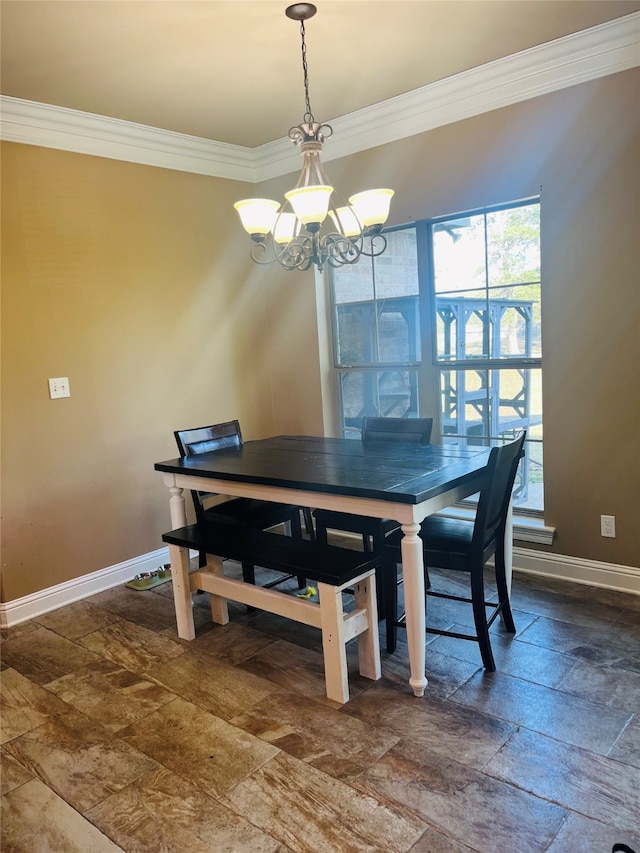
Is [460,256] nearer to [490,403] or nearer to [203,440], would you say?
[490,403]

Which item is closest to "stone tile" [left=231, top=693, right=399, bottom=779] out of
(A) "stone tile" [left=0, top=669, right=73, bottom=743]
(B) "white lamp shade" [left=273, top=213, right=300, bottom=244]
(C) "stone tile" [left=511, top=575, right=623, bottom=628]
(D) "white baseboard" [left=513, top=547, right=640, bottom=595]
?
(A) "stone tile" [left=0, top=669, right=73, bottom=743]

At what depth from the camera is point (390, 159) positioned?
11.6 ft

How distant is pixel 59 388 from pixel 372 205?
1972 mm

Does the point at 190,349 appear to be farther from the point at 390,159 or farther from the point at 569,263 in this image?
the point at 569,263

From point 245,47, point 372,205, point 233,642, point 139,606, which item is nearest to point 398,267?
point 372,205

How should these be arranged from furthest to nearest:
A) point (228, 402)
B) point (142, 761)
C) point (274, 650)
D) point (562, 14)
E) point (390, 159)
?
point (228, 402)
point (390, 159)
point (274, 650)
point (562, 14)
point (142, 761)

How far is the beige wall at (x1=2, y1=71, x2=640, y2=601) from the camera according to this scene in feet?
9.43

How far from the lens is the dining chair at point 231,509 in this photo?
3.11 meters

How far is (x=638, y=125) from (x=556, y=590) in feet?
7.31

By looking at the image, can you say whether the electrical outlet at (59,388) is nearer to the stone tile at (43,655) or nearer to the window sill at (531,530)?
the stone tile at (43,655)

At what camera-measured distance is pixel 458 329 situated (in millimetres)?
3492

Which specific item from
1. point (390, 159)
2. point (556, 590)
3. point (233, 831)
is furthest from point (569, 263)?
point (233, 831)

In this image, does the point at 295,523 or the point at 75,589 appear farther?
the point at 75,589

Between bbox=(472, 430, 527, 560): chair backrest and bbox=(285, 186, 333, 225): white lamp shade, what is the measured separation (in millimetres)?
1093
